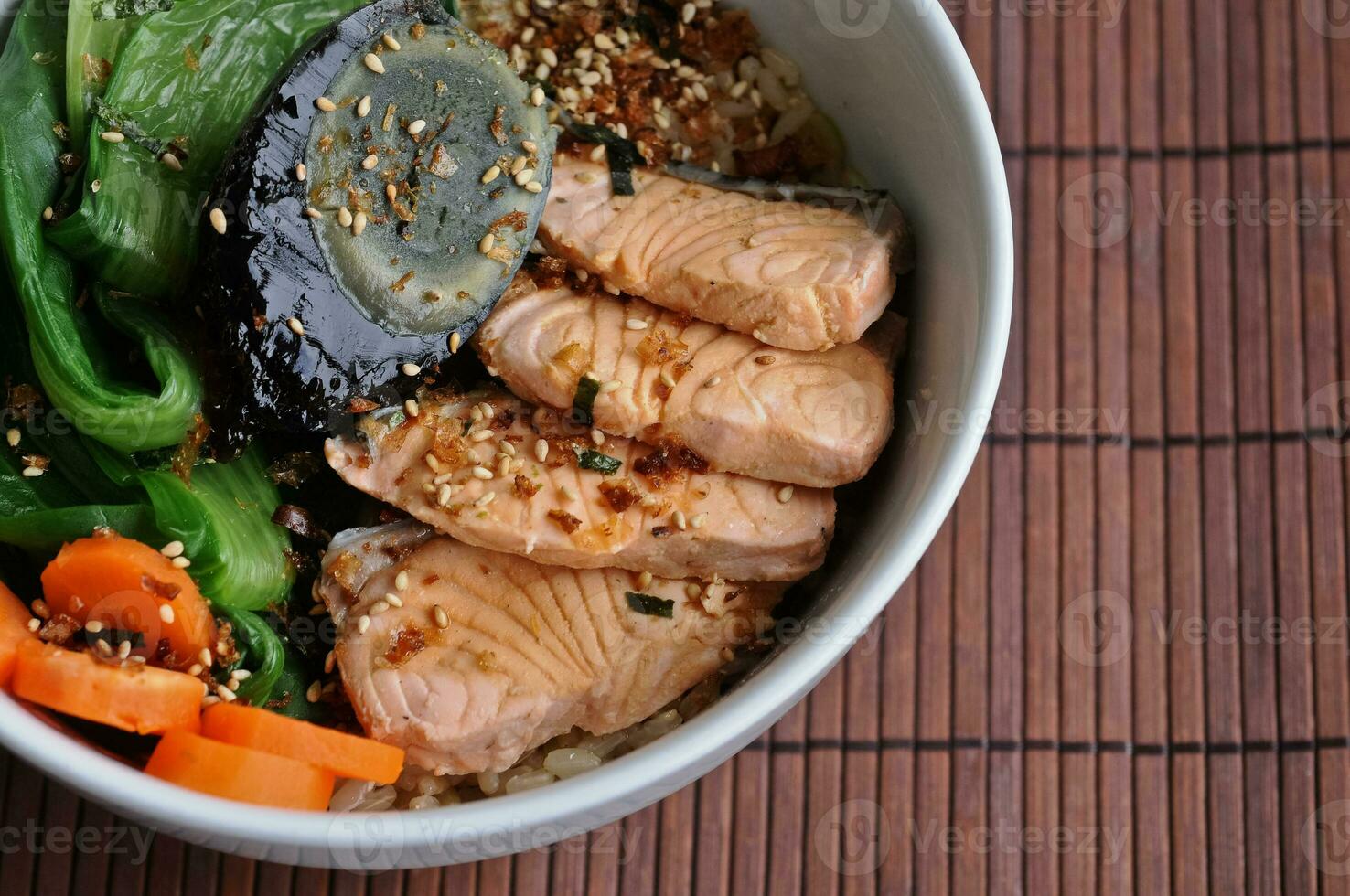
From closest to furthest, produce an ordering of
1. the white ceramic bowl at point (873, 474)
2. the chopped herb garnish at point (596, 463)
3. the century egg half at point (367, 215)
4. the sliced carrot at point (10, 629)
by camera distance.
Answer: the white ceramic bowl at point (873, 474) < the sliced carrot at point (10, 629) < the century egg half at point (367, 215) < the chopped herb garnish at point (596, 463)

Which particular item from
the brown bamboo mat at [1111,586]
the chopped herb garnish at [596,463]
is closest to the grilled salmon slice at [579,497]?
the chopped herb garnish at [596,463]

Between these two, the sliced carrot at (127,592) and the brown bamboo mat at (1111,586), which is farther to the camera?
the brown bamboo mat at (1111,586)

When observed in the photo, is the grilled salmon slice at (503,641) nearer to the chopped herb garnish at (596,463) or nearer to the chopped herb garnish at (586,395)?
the chopped herb garnish at (596,463)

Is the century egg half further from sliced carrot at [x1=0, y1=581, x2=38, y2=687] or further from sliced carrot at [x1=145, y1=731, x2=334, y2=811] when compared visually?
sliced carrot at [x1=145, y1=731, x2=334, y2=811]

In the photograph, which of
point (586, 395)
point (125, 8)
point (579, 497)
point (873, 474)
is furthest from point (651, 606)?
point (125, 8)

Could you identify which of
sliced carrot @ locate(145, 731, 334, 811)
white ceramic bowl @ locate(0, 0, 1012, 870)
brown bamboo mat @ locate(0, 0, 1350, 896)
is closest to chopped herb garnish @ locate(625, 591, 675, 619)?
white ceramic bowl @ locate(0, 0, 1012, 870)

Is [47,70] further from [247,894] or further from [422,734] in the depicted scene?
[247,894]

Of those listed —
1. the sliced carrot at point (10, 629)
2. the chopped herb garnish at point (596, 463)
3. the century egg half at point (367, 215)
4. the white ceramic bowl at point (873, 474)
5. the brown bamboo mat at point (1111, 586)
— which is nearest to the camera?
the white ceramic bowl at point (873, 474)

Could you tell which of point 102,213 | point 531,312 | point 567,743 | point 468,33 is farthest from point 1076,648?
point 102,213
